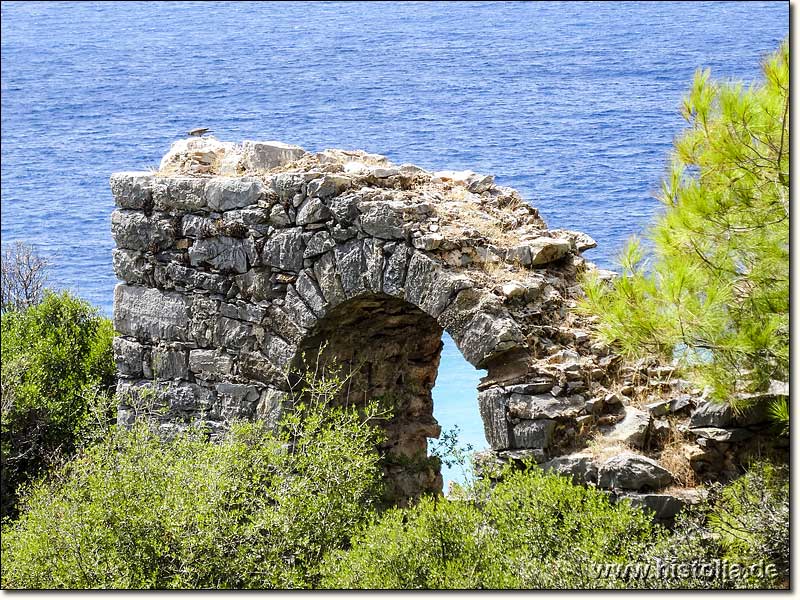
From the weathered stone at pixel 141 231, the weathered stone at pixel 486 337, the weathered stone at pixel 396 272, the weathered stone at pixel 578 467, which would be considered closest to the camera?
the weathered stone at pixel 578 467

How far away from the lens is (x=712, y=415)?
7.02 meters

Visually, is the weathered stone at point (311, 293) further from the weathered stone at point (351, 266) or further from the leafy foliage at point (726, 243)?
the leafy foliage at point (726, 243)

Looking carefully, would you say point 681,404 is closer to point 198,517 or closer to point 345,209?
point 345,209

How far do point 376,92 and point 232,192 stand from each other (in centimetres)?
1036

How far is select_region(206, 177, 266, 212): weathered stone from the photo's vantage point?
8.59 m

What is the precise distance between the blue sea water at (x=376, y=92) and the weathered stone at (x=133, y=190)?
8180 mm

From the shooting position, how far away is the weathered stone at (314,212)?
27.2ft

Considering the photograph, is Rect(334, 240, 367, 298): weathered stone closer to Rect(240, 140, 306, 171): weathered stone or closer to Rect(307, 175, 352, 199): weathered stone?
Rect(307, 175, 352, 199): weathered stone

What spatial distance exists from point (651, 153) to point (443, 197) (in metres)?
8.91

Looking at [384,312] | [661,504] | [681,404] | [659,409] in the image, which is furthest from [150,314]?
[661,504]

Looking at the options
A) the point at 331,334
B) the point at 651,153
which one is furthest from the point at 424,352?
the point at 651,153

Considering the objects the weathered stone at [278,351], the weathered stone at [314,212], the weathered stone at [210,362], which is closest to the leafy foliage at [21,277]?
the weathered stone at [210,362]

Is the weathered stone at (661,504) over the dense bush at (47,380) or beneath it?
beneath

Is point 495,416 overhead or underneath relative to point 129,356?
underneath
